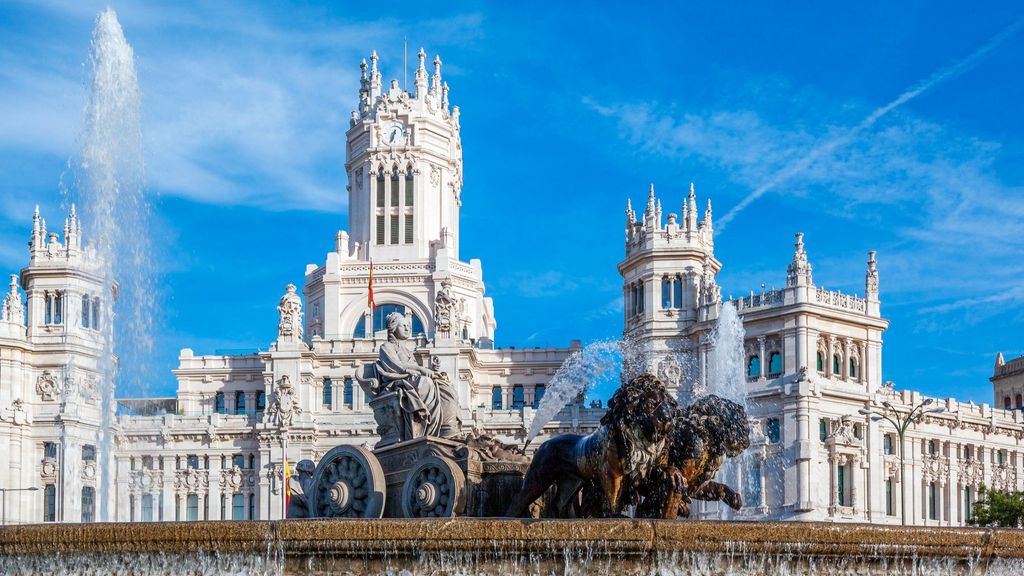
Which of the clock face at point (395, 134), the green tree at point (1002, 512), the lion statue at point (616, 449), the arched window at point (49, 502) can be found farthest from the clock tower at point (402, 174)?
the lion statue at point (616, 449)

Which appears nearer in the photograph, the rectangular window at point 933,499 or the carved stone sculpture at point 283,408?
the rectangular window at point 933,499

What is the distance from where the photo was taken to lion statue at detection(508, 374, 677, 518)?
21844mm

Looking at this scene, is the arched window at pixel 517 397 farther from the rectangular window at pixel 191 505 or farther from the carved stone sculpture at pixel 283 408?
the rectangular window at pixel 191 505

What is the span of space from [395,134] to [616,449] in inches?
3823

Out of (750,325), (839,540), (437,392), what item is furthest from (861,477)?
(839,540)

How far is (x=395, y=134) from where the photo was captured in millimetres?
117812

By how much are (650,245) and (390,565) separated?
271 ft

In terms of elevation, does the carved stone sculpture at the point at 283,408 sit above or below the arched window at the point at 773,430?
above

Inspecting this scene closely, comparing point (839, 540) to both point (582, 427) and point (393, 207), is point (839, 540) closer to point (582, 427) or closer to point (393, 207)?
point (582, 427)

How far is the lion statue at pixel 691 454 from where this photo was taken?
2292cm

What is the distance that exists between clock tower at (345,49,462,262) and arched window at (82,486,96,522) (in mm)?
24896

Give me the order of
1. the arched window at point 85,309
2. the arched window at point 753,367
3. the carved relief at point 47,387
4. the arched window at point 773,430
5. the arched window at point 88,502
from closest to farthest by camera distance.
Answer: the arched window at point 773,430
the arched window at point 753,367
the arched window at point 88,502
the carved relief at point 47,387
the arched window at point 85,309

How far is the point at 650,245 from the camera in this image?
101062 millimetres

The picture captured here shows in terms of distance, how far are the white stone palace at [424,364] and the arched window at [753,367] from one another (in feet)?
0.35
